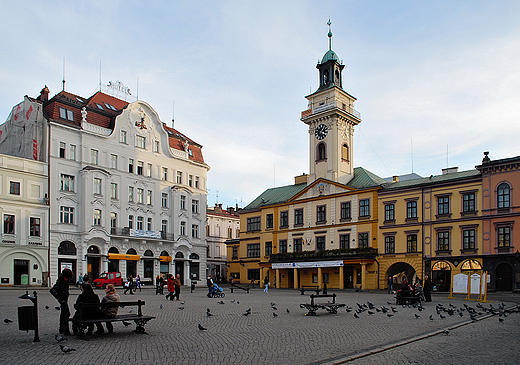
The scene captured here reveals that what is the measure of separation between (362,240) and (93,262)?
91.5 ft

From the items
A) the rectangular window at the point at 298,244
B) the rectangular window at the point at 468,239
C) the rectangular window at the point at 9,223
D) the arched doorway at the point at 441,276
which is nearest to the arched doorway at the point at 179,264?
the rectangular window at the point at 298,244

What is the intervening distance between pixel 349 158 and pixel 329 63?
1181cm

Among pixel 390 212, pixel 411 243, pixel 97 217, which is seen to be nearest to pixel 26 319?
pixel 97 217

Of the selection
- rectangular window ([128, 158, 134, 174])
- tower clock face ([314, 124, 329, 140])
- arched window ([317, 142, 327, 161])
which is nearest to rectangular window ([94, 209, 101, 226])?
rectangular window ([128, 158, 134, 174])

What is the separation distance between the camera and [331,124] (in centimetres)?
5847

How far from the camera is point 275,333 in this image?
1420 centimetres

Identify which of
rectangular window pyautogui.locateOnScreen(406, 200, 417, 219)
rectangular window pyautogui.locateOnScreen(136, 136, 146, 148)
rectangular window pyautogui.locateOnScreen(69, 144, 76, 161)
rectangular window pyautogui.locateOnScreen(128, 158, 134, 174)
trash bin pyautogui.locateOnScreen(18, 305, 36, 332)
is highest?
rectangular window pyautogui.locateOnScreen(136, 136, 146, 148)

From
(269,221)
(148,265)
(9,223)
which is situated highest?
(9,223)

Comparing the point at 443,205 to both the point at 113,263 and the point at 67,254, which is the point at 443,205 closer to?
the point at 113,263

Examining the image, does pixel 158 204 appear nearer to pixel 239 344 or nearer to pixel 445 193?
pixel 445 193

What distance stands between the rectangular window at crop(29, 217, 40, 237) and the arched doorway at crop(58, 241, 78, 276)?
2.72 meters

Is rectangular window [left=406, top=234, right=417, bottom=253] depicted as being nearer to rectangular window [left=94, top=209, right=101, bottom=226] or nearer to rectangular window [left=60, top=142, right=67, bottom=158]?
rectangular window [left=94, top=209, right=101, bottom=226]

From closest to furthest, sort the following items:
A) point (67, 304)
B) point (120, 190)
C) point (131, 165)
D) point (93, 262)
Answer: point (67, 304) < point (93, 262) < point (120, 190) < point (131, 165)

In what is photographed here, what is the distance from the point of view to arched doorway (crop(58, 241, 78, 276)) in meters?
49.0
